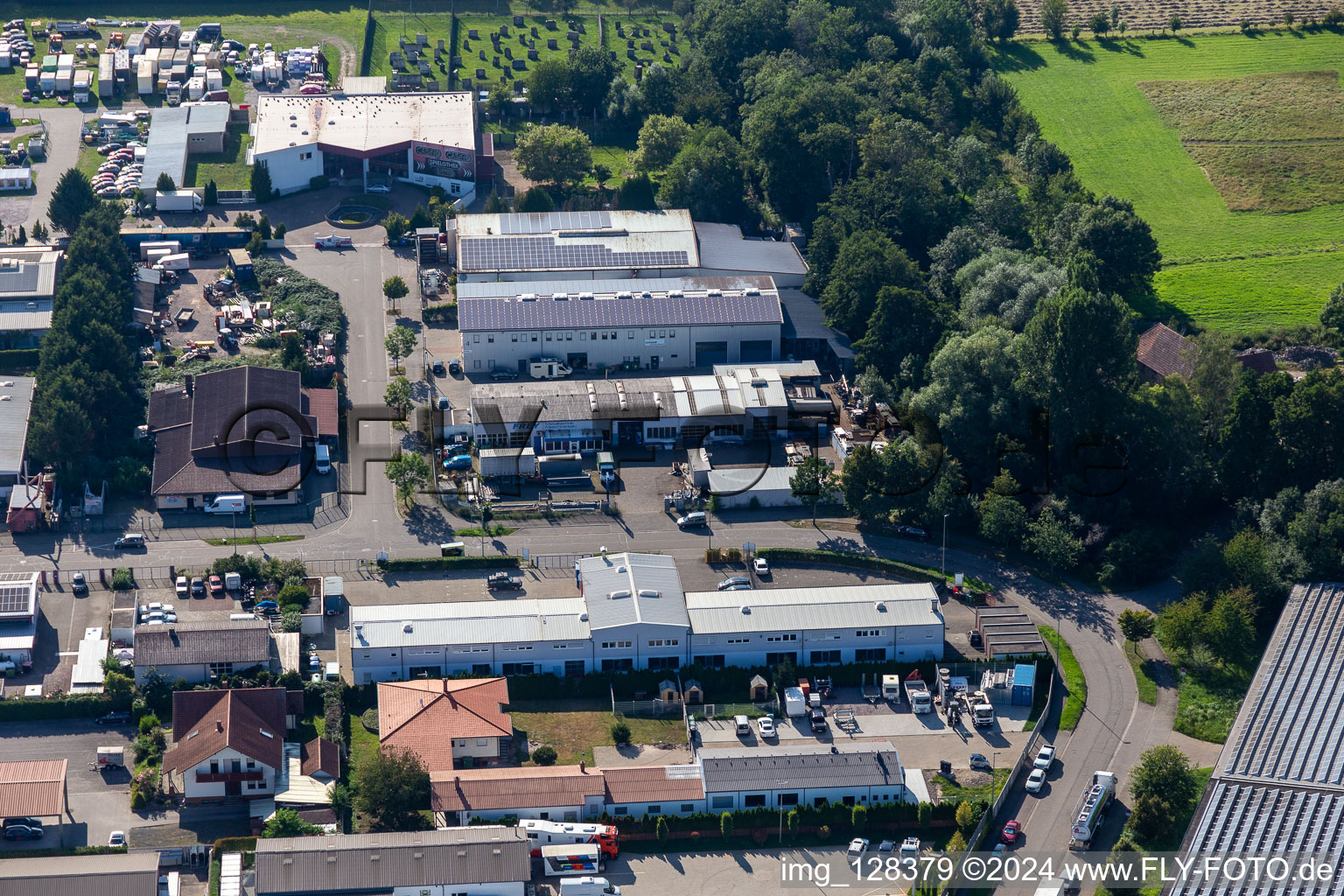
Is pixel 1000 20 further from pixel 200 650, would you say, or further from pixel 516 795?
pixel 516 795

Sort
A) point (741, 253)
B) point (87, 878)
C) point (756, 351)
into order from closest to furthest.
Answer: point (87, 878) → point (756, 351) → point (741, 253)

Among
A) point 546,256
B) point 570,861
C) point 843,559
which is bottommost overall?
point 570,861

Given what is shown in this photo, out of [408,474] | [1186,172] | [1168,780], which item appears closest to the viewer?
[1168,780]

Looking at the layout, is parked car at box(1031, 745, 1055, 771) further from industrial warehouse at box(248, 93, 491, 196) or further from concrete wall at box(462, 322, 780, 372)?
industrial warehouse at box(248, 93, 491, 196)

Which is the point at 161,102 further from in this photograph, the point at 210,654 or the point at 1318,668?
the point at 1318,668

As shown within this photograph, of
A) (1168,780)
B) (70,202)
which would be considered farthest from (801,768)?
(70,202)

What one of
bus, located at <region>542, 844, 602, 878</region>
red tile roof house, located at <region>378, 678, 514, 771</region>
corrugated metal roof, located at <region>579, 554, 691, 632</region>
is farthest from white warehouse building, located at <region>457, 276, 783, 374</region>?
bus, located at <region>542, 844, 602, 878</region>

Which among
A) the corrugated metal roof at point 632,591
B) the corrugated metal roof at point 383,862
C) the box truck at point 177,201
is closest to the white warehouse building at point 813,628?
the corrugated metal roof at point 632,591
